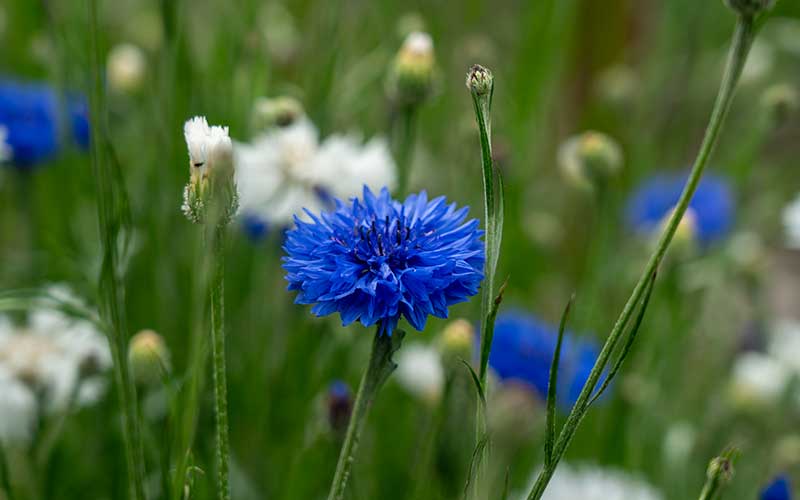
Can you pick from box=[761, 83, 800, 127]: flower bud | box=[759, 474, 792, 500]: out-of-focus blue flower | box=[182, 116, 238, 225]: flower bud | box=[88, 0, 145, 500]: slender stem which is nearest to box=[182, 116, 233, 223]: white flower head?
box=[182, 116, 238, 225]: flower bud

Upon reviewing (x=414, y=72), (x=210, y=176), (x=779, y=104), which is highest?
(x=779, y=104)

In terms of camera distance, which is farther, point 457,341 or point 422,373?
point 422,373

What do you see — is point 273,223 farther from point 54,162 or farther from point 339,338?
point 54,162

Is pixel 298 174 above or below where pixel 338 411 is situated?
above

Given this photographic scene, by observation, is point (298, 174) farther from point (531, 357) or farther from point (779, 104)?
point (779, 104)

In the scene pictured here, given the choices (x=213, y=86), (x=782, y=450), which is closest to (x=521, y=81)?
(x=213, y=86)

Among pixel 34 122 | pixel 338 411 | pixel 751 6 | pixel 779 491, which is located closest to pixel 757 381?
pixel 779 491

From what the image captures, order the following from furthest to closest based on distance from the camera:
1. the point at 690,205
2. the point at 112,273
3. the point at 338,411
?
1. the point at 690,205
2. the point at 338,411
3. the point at 112,273
